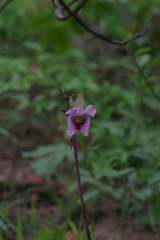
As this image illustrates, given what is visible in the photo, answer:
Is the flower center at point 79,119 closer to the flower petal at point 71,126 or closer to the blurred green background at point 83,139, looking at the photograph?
the flower petal at point 71,126

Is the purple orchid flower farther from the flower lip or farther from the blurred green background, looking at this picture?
the blurred green background

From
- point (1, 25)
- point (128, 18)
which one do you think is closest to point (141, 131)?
point (1, 25)

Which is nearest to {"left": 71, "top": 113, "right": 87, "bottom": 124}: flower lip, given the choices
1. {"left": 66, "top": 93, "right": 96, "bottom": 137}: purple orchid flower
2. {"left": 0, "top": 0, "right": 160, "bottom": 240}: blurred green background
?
{"left": 66, "top": 93, "right": 96, "bottom": 137}: purple orchid flower

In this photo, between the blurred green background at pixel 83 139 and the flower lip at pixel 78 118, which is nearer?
the flower lip at pixel 78 118

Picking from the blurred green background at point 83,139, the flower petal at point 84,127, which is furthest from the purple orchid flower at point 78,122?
the blurred green background at point 83,139

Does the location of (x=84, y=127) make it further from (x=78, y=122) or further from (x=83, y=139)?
(x=83, y=139)

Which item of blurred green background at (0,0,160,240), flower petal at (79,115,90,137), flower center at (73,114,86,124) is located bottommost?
flower petal at (79,115,90,137)

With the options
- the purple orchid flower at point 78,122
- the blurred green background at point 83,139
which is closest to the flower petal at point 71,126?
the purple orchid flower at point 78,122

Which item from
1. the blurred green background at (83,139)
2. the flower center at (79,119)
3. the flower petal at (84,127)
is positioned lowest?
the flower petal at (84,127)

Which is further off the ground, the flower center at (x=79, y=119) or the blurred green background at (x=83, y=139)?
the blurred green background at (x=83, y=139)

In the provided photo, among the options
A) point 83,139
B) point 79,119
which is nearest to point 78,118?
point 79,119

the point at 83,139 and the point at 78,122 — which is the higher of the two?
the point at 83,139

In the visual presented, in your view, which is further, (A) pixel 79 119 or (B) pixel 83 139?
(B) pixel 83 139
